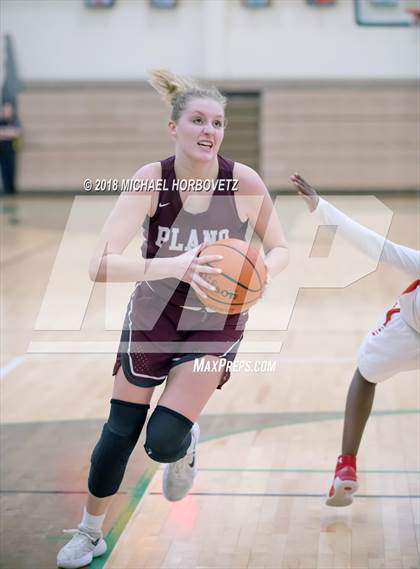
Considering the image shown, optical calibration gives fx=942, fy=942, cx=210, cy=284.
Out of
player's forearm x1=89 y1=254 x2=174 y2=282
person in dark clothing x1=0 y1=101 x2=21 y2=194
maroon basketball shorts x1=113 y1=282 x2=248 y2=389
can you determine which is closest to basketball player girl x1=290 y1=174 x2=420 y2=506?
maroon basketball shorts x1=113 y1=282 x2=248 y2=389

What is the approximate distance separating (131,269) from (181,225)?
330 millimetres

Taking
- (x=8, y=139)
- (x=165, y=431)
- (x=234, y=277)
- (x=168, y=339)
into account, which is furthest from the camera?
(x=8, y=139)

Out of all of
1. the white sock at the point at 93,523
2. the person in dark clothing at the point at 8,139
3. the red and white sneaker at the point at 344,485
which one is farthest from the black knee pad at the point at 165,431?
the person in dark clothing at the point at 8,139

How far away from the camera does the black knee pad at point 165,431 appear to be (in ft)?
10.6

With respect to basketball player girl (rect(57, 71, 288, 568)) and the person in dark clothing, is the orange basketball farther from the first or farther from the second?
the person in dark clothing

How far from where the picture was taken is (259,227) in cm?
341

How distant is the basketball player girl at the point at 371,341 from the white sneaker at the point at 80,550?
93cm

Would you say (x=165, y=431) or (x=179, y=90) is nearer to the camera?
(x=165, y=431)

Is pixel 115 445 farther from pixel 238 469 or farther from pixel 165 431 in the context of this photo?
pixel 238 469

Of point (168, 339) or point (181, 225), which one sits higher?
point (181, 225)

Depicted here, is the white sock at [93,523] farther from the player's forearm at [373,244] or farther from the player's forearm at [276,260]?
the player's forearm at [373,244]

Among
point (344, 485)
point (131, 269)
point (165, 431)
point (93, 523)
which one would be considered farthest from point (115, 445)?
point (344, 485)

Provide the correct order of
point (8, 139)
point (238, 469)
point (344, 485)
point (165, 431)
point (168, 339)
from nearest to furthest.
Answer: point (165, 431) → point (168, 339) → point (344, 485) → point (238, 469) → point (8, 139)

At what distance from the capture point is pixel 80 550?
11.1ft
